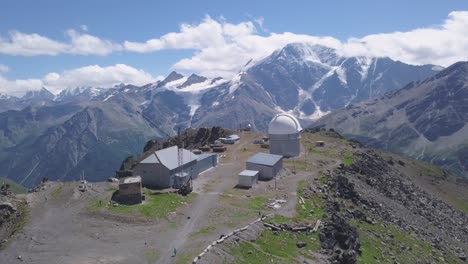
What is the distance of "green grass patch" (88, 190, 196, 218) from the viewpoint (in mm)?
64375

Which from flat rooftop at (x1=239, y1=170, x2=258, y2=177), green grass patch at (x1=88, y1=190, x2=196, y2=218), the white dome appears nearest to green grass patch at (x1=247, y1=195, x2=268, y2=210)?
flat rooftop at (x1=239, y1=170, x2=258, y2=177)

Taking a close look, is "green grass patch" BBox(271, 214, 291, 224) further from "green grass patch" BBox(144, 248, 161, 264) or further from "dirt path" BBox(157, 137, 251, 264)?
"green grass patch" BBox(144, 248, 161, 264)

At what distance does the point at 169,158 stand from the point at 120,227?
2633 cm

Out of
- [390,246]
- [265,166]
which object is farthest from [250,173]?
[390,246]

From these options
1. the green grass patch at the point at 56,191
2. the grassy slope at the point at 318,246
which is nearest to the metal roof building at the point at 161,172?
the green grass patch at the point at 56,191

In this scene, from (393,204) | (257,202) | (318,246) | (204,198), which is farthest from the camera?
(393,204)

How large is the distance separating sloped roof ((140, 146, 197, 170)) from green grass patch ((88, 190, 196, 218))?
8.84m

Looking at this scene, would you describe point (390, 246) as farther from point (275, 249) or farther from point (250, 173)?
point (250, 173)

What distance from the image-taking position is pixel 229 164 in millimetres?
107875

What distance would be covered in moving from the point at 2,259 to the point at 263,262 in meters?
26.9

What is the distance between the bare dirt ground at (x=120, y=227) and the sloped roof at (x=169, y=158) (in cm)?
572

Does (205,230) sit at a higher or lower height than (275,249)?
higher

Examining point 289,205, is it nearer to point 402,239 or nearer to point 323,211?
point 323,211

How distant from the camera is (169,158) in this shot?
85438 mm
